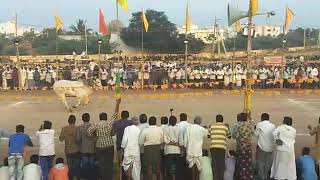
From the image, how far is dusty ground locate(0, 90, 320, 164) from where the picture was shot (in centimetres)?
2020

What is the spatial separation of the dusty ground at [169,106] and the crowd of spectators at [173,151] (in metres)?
3.03

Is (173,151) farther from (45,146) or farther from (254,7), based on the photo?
(254,7)

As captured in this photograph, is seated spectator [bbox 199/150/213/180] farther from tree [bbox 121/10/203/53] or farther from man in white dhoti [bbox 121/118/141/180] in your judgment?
tree [bbox 121/10/203/53]

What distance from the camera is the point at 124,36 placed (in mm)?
56531

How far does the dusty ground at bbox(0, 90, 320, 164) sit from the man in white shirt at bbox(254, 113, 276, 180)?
3840 millimetres

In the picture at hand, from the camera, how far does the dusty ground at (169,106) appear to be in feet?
66.3

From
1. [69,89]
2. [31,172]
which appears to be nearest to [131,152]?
[31,172]

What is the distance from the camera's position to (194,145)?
444 inches

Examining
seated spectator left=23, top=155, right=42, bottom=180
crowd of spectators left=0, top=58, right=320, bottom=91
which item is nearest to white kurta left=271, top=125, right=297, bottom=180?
seated spectator left=23, top=155, right=42, bottom=180

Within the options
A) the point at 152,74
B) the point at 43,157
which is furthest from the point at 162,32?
the point at 43,157

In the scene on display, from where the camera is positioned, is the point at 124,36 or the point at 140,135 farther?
the point at 124,36

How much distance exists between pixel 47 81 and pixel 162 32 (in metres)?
26.9

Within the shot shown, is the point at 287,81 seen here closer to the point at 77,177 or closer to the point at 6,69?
the point at 6,69

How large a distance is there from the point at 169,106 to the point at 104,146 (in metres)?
13.6
